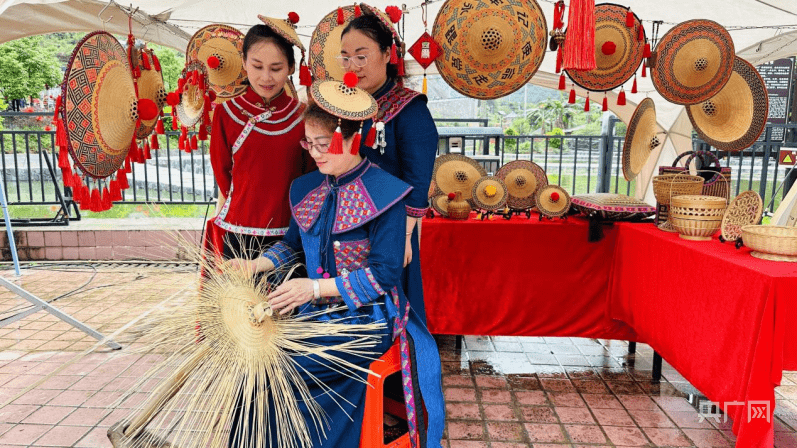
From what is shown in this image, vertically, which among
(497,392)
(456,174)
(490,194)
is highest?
(456,174)

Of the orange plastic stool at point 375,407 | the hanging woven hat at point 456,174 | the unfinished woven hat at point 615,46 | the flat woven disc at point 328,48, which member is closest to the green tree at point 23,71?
the hanging woven hat at point 456,174

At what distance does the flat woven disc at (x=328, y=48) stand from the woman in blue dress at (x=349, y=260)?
91 centimetres

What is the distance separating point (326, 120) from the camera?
158 cm

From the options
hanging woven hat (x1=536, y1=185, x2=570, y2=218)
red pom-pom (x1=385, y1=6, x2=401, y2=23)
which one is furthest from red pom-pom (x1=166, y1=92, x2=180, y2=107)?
hanging woven hat (x1=536, y1=185, x2=570, y2=218)

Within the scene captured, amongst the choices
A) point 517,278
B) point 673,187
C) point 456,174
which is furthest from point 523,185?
point 673,187

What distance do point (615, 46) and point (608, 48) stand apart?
7cm

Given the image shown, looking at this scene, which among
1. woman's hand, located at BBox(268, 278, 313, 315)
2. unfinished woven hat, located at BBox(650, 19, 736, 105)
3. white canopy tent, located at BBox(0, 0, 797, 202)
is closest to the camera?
woman's hand, located at BBox(268, 278, 313, 315)

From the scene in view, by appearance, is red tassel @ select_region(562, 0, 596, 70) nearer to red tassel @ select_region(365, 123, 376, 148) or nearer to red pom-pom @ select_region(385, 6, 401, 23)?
red pom-pom @ select_region(385, 6, 401, 23)

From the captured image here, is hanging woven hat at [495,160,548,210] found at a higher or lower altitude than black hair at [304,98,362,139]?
lower

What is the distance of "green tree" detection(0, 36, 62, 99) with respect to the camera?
11625 mm

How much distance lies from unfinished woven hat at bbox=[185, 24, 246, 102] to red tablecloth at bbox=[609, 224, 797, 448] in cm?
215

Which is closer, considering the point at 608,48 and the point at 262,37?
the point at 262,37

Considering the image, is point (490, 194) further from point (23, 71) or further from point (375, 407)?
point (23, 71)

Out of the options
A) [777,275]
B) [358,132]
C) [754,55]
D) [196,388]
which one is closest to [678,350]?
[777,275]
